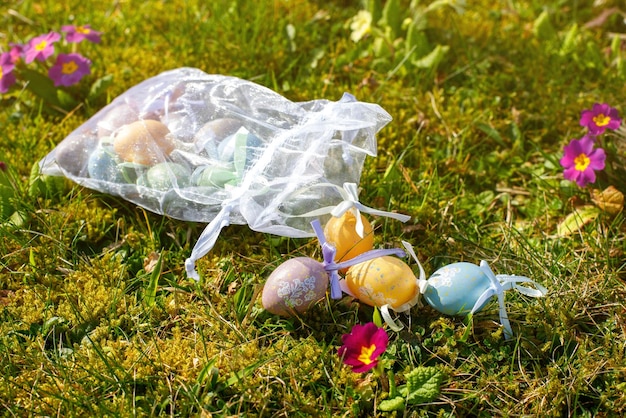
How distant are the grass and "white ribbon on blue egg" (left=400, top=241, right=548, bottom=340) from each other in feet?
0.13

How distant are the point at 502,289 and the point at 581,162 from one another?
2.58 feet

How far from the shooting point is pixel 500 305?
2027 millimetres

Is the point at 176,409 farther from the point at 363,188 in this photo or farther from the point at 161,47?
the point at 161,47

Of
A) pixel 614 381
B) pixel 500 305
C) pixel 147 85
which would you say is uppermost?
pixel 147 85

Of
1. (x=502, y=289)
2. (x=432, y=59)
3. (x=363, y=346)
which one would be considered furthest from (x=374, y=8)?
(x=363, y=346)

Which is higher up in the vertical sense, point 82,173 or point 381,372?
point 82,173

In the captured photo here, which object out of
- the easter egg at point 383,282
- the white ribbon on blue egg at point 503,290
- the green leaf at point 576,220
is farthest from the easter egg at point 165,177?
the green leaf at point 576,220

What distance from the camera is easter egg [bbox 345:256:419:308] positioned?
2039 mm

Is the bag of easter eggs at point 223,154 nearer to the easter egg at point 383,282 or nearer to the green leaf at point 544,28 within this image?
the easter egg at point 383,282

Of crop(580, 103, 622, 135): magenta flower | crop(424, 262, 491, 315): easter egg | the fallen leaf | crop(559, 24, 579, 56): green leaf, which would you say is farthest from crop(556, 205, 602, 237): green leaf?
crop(559, 24, 579, 56): green leaf

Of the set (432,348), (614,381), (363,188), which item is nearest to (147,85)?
(363,188)

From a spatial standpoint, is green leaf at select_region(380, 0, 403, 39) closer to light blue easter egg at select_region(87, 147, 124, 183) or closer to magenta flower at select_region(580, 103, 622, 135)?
magenta flower at select_region(580, 103, 622, 135)

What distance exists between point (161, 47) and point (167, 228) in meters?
1.27

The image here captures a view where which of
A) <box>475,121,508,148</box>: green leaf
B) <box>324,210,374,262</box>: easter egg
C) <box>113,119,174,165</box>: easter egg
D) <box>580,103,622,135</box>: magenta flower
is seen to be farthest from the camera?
<box>475,121,508,148</box>: green leaf
